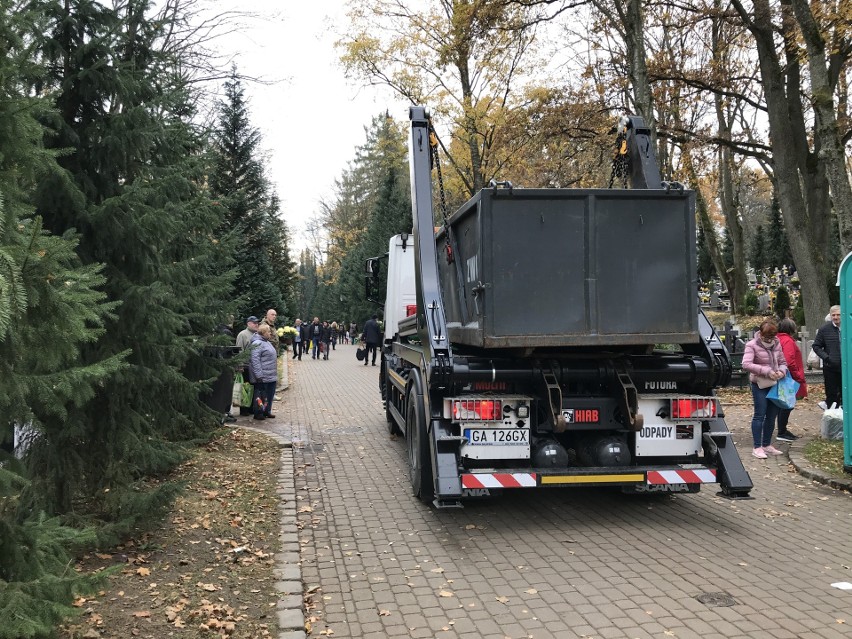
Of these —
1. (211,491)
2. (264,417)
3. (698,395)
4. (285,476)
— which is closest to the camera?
(698,395)

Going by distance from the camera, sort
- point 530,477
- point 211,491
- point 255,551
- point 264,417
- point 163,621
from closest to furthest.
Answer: point 163,621, point 255,551, point 530,477, point 211,491, point 264,417

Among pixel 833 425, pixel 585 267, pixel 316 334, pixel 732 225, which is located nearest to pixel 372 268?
pixel 585 267

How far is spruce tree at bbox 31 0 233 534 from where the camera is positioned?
5.98m

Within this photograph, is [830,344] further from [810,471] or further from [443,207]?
[443,207]

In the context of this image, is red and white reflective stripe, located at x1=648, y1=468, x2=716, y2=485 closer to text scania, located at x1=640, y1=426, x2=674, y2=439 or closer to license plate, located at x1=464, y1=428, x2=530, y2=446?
text scania, located at x1=640, y1=426, x2=674, y2=439

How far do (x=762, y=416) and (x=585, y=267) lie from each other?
16.0ft

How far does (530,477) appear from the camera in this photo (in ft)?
21.3

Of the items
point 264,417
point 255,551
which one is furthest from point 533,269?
point 264,417

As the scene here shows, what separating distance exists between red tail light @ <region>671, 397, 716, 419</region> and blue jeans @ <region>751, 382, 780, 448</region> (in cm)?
318

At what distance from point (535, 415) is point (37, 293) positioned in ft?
15.2

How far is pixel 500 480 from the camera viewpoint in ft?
21.3

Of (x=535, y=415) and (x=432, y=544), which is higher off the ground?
(x=535, y=415)

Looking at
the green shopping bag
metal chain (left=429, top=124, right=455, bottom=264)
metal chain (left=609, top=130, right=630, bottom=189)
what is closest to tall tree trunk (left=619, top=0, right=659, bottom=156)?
metal chain (left=609, top=130, right=630, bottom=189)

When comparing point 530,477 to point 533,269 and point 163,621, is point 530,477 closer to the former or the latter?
point 533,269
